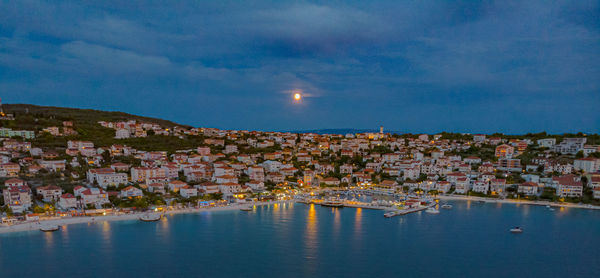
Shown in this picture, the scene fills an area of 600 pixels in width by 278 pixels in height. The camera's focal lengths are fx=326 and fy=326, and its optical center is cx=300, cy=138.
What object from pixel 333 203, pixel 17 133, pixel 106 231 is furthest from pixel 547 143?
pixel 17 133

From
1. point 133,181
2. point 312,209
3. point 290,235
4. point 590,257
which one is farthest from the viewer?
point 133,181

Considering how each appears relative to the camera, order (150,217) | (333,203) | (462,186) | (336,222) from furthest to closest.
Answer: (462,186)
(333,203)
(336,222)
(150,217)

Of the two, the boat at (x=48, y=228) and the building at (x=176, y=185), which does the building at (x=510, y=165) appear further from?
the boat at (x=48, y=228)

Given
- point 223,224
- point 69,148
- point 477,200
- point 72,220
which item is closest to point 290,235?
point 223,224

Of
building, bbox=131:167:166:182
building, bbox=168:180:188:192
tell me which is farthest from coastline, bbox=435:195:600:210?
building, bbox=131:167:166:182

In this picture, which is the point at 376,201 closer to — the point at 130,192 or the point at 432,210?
the point at 432,210

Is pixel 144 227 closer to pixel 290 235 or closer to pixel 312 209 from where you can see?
pixel 290 235
